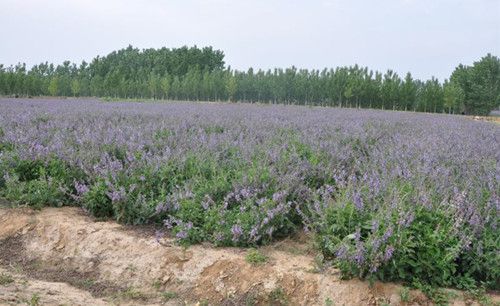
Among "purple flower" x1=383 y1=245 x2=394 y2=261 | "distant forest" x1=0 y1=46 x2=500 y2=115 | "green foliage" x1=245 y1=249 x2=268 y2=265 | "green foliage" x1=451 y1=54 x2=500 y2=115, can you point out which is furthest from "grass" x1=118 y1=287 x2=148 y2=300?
"green foliage" x1=451 y1=54 x2=500 y2=115

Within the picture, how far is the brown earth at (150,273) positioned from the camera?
3.88 m

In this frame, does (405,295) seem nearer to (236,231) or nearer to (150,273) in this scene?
(236,231)

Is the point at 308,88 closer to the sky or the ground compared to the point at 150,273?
closer to the sky

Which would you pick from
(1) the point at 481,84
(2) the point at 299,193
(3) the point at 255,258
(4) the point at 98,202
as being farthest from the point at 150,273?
(1) the point at 481,84

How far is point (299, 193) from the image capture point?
510 cm

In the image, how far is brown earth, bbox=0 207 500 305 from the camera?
3879mm

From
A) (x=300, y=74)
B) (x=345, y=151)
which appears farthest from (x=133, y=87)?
(x=345, y=151)

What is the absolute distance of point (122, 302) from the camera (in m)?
4.08

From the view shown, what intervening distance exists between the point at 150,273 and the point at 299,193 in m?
1.65

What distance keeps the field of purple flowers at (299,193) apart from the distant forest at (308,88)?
40725 millimetres

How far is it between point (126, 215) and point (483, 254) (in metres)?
3.45

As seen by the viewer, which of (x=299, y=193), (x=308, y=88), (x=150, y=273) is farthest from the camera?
(x=308, y=88)

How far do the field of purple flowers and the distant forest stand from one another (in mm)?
40725

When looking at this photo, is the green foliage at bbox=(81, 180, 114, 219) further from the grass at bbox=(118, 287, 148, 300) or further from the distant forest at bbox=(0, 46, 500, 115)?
the distant forest at bbox=(0, 46, 500, 115)
